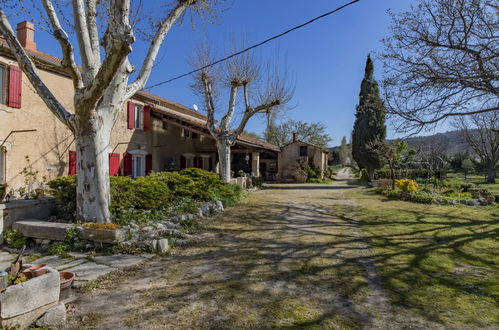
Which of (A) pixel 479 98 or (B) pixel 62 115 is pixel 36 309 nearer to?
(B) pixel 62 115

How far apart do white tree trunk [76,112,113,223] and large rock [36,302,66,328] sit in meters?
3.03

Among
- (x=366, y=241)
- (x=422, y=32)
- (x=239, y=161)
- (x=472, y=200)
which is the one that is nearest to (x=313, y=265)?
(x=366, y=241)

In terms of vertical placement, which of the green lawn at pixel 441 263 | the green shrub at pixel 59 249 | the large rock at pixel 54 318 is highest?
the green shrub at pixel 59 249

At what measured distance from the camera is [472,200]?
1178cm

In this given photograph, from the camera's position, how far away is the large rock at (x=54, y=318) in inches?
109

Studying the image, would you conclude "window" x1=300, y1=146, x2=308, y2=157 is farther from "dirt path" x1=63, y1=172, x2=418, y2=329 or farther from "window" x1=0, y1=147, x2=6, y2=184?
"window" x1=0, y1=147, x2=6, y2=184

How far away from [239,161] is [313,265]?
2106 centimetres

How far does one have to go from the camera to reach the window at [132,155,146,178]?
47.9 feet

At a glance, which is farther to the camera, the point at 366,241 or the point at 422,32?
the point at 422,32

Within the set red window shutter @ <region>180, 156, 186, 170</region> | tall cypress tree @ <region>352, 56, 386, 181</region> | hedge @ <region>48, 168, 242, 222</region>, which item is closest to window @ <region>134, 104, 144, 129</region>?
red window shutter @ <region>180, 156, 186, 170</region>

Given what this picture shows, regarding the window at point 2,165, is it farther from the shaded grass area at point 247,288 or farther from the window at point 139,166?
the shaded grass area at point 247,288

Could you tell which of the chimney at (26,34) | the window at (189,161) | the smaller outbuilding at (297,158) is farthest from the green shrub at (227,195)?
the smaller outbuilding at (297,158)

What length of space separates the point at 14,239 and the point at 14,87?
584 cm

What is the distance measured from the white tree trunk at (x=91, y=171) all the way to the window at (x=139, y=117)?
940cm
